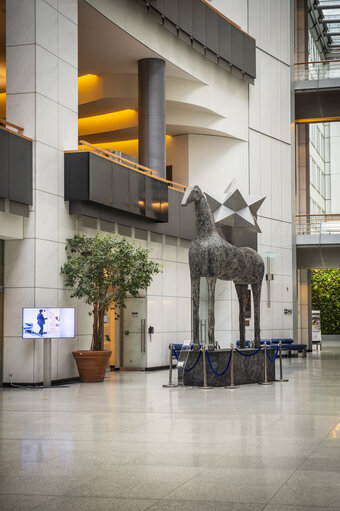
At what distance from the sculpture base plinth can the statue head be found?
3666mm

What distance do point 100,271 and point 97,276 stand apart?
16 cm

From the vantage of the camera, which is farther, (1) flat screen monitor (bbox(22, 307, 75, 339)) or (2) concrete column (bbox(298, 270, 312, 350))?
(2) concrete column (bbox(298, 270, 312, 350))

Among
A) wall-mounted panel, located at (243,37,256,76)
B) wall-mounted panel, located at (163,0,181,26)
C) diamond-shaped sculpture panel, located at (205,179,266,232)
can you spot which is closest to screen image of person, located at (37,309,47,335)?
diamond-shaped sculpture panel, located at (205,179,266,232)

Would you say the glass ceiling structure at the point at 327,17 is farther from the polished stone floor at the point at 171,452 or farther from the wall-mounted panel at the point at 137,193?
the polished stone floor at the point at 171,452

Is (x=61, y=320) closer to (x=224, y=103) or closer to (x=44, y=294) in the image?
(x=44, y=294)

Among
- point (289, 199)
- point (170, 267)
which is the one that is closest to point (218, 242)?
point (170, 267)

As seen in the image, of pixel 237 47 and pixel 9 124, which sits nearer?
pixel 9 124

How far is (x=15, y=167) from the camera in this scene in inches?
700

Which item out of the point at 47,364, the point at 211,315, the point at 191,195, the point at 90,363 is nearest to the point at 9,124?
the point at 191,195

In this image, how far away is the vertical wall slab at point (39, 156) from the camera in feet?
60.2

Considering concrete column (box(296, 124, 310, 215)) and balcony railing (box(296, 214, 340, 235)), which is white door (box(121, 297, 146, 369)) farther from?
concrete column (box(296, 124, 310, 215))

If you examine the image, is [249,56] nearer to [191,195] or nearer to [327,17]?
[327,17]

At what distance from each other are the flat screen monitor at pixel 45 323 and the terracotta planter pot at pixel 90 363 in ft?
5.15

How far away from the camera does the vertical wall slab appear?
18359 millimetres
